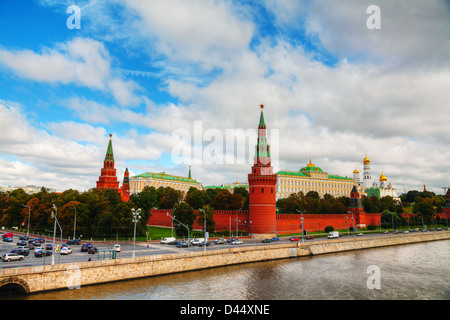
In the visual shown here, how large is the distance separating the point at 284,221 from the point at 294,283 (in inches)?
1499

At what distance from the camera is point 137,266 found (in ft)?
115

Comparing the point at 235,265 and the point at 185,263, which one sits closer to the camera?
the point at 185,263

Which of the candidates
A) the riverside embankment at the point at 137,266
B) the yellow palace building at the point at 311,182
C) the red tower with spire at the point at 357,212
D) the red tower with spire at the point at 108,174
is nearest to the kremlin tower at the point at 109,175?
the red tower with spire at the point at 108,174

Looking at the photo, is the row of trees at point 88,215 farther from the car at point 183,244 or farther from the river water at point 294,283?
the river water at point 294,283

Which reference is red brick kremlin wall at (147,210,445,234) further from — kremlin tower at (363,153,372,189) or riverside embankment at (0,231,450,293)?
kremlin tower at (363,153,372,189)

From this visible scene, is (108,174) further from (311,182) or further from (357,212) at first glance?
(311,182)

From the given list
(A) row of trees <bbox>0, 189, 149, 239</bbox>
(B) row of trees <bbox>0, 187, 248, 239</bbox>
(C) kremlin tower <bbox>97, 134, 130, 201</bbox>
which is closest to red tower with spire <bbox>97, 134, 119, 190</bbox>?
(C) kremlin tower <bbox>97, 134, 130, 201</bbox>

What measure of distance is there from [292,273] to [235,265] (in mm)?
7898

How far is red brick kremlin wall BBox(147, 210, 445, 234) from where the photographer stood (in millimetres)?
70375

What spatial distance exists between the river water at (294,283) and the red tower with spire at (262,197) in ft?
57.6
